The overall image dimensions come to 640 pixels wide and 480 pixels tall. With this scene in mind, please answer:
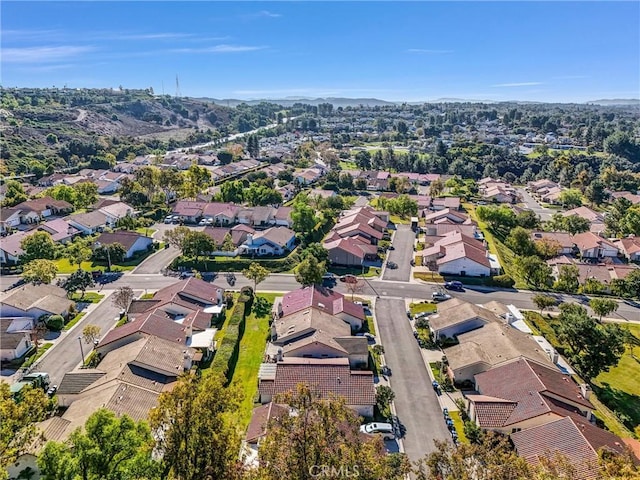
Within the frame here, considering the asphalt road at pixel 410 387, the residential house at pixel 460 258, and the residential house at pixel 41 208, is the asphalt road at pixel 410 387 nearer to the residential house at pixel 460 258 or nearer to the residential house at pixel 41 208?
the residential house at pixel 460 258

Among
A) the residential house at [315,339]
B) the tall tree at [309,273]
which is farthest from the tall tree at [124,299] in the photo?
the tall tree at [309,273]

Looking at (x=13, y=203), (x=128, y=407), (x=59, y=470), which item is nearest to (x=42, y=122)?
(x=13, y=203)

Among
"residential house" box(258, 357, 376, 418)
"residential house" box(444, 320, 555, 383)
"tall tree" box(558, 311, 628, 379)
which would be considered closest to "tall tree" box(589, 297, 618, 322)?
"tall tree" box(558, 311, 628, 379)

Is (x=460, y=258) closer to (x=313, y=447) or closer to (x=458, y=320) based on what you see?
(x=458, y=320)

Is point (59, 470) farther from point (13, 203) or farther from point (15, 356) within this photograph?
point (13, 203)

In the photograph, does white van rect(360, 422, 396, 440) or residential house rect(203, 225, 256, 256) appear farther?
residential house rect(203, 225, 256, 256)

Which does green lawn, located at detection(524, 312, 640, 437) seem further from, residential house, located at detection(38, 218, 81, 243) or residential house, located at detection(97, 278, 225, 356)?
residential house, located at detection(38, 218, 81, 243)
